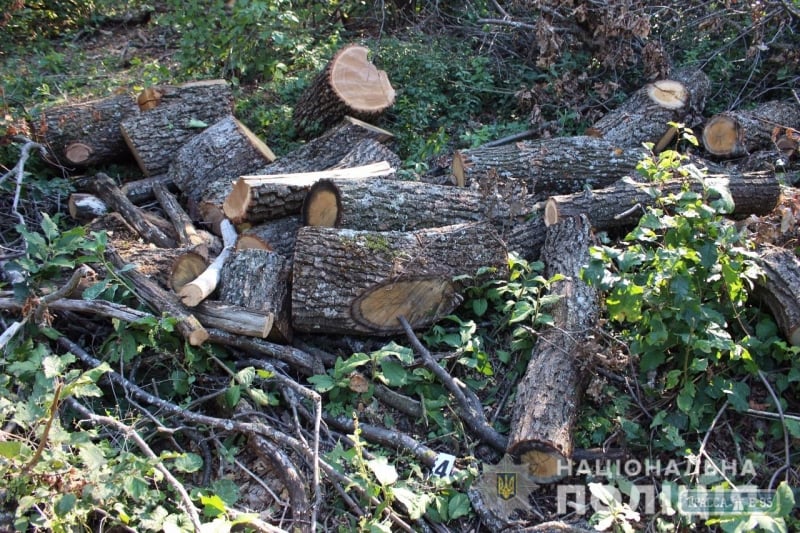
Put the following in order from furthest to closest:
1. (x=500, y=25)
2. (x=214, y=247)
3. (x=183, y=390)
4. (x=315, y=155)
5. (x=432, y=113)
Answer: (x=500, y=25) < (x=432, y=113) < (x=315, y=155) < (x=214, y=247) < (x=183, y=390)

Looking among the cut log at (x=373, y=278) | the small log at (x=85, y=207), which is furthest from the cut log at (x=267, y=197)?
the small log at (x=85, y=207)

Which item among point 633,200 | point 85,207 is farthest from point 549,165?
point 85,207

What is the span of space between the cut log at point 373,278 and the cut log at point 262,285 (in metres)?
0.09

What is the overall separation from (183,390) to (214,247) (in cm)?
125

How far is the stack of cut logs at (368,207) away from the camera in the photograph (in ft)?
12.5

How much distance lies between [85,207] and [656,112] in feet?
14.0

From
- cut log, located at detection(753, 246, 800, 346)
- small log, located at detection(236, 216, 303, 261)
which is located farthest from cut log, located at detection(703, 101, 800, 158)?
small log, located at detection(236, 216, 303, 261)

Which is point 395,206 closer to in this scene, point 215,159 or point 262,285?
point 262,285

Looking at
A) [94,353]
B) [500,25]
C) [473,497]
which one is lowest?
[473,497]

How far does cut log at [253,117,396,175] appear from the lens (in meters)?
5.32

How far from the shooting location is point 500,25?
682 centimetres

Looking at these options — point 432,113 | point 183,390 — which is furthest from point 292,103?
point 183,390

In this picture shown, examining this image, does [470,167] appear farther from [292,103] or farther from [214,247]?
[292,103]

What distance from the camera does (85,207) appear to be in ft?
16.6
